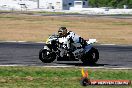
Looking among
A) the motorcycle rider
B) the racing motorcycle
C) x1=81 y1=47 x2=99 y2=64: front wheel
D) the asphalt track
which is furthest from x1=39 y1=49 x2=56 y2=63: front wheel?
x1=81 y1=47 x2=99 y2=64: front wheel

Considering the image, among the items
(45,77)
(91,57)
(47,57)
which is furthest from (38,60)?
(45,77)

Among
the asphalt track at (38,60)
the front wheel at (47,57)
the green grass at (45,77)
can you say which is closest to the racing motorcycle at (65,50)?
the front wheel at (47,57)

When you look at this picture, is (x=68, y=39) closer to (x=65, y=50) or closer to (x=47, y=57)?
(x=65, y=50)

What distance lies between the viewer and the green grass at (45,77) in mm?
13391

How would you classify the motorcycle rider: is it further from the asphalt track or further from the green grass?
the green grass

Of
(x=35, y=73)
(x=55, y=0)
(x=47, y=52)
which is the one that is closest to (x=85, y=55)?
(x=47, y=52)

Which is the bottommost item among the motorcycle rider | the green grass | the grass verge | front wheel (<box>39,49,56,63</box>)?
the grass verge

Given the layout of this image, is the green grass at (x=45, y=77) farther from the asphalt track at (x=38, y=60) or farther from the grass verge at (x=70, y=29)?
the grass verge at (x=70, y=29)

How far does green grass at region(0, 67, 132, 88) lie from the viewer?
1339 cm

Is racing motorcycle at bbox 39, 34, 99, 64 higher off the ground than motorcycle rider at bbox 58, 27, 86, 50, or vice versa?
motorcycle rider at bbox 58, 27, 86, 50

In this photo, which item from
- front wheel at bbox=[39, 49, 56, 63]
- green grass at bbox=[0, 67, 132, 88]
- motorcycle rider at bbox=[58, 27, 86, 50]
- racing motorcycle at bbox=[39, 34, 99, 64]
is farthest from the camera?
front wheel at bbox=[39, 49, 56, 63]

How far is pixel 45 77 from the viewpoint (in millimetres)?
15102

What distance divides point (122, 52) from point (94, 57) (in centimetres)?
596

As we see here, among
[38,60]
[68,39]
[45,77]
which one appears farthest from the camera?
[38,60]
